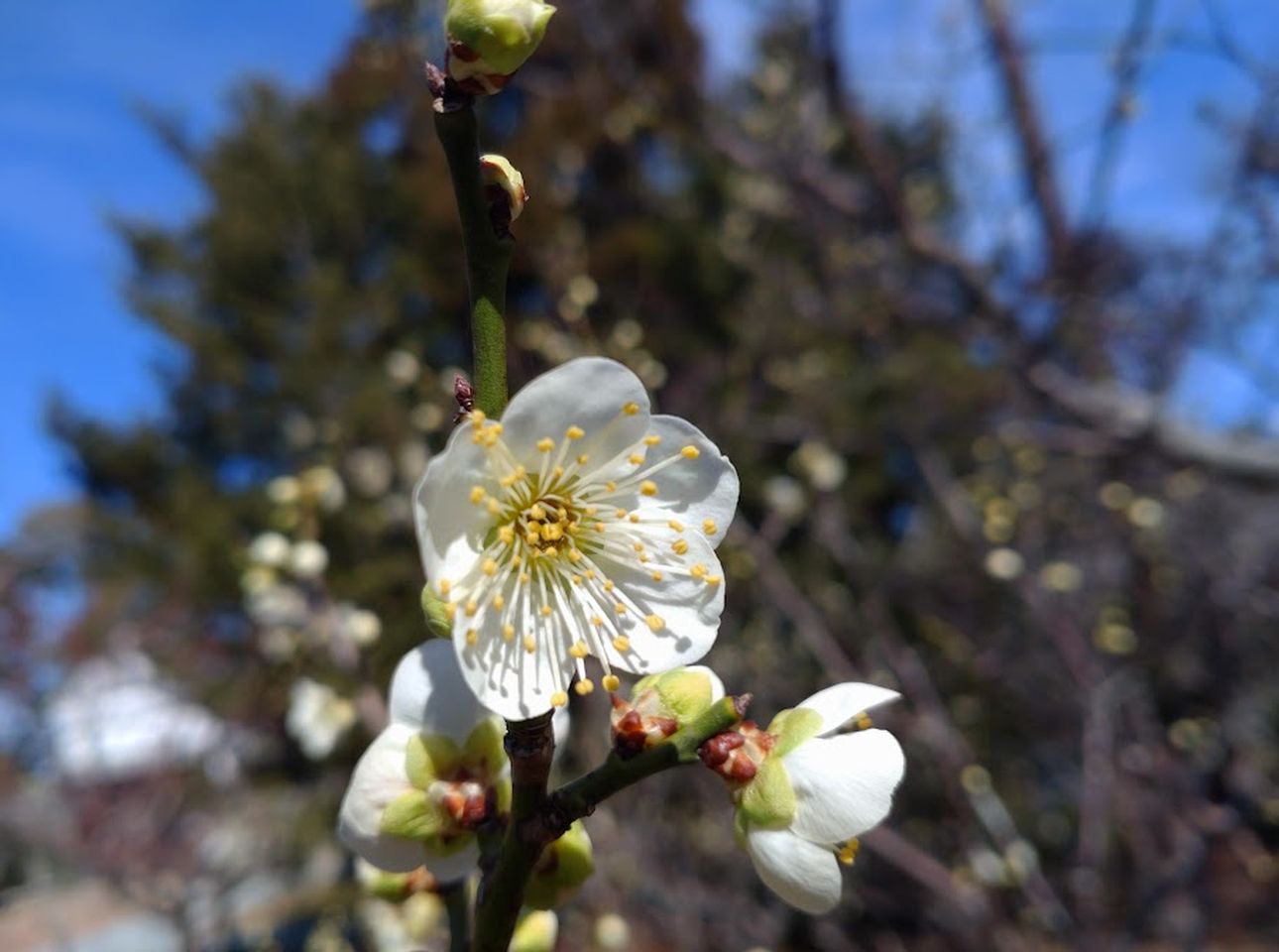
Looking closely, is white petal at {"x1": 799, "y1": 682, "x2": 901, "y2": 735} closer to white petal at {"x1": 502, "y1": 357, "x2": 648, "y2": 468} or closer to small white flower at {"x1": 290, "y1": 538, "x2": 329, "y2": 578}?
white petal at {"x1": 502, "y1": 357, "x2": 648, "y2": 468}

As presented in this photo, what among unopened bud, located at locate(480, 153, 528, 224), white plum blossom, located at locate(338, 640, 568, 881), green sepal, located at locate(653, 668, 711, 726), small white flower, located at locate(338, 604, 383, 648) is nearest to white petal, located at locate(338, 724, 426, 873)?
white plum blossom, located at locate(338, 640, 568, 881)

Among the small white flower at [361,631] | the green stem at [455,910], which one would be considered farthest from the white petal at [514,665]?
the small white flower at [361,631]

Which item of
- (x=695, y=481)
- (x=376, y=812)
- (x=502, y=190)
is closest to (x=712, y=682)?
(x=695, y=481)

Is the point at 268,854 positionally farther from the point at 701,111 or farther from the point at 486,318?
the point at 486,318

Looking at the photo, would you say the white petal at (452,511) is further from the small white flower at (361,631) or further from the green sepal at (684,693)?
the small white flower at (361,631)

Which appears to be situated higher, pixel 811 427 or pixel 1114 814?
pixel 811 427

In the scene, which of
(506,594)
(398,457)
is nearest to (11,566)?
(398,457)
